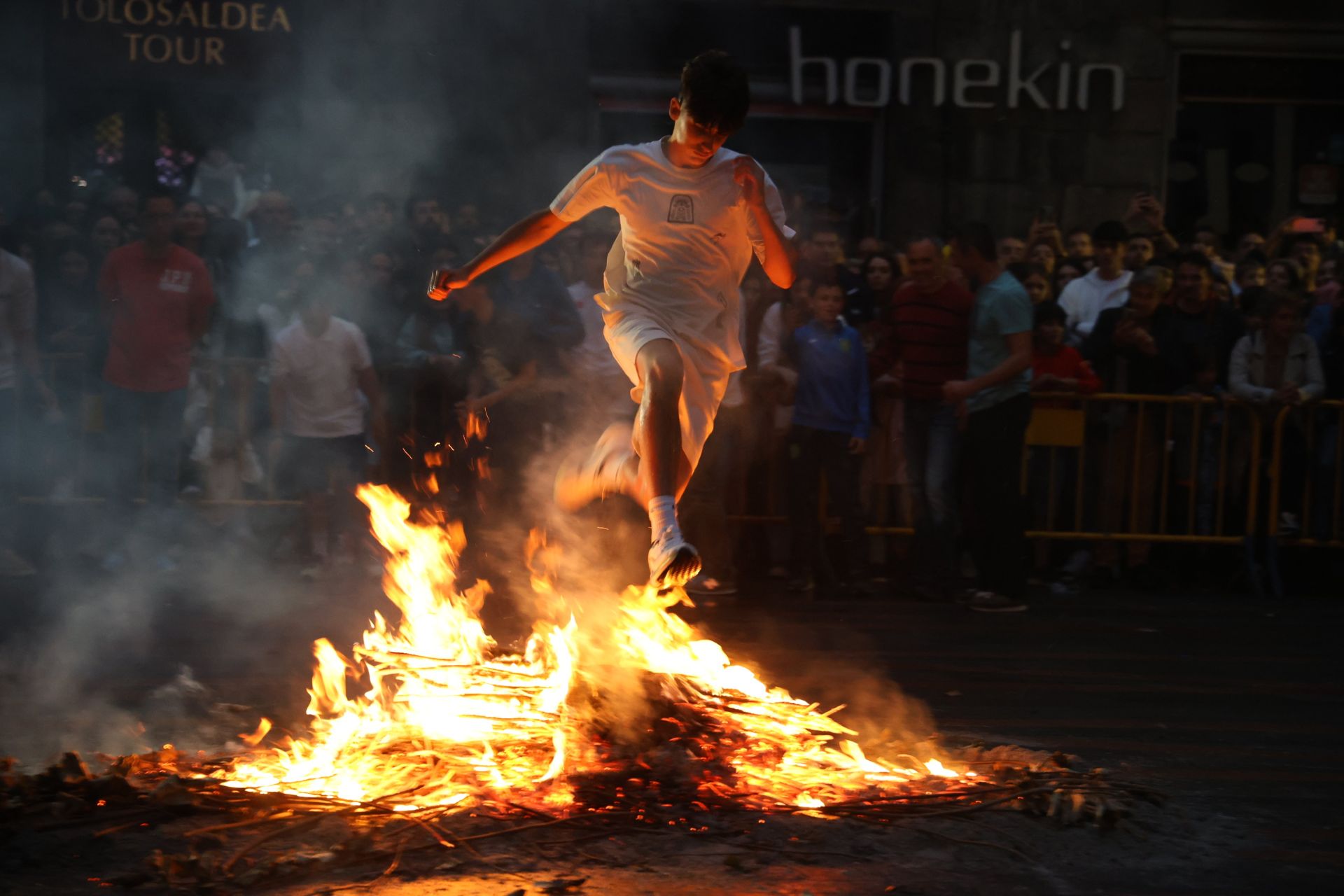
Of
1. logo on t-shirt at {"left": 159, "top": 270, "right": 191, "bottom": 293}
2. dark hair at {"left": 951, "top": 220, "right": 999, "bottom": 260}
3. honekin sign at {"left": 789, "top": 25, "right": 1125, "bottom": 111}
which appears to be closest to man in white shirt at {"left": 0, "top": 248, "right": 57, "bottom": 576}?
logo on t-shirt at {"left": 159, "top": 270, "right": 191, "bottom": 293}

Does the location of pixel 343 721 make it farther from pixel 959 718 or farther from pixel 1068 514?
pixel 1068 514

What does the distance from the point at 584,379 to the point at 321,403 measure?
158cm

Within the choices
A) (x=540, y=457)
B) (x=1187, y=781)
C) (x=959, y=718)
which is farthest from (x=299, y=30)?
(x=1187, y=781)

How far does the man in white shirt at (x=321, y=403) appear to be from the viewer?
28.9ft

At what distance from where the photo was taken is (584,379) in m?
8.41

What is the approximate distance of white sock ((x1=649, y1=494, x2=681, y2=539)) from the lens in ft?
15.9

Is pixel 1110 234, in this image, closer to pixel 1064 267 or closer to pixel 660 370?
pixel 1064 267

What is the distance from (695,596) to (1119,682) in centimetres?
266

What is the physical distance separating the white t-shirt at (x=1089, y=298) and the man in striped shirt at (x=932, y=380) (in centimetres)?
181

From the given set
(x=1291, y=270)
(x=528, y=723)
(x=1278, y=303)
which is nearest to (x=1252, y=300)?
(x=1291, y=270)

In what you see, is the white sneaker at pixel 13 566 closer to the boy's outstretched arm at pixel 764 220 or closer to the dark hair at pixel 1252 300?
the boy's outstretched arm at pixel 764 220

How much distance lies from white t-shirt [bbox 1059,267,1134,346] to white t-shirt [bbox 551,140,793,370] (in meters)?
5.31

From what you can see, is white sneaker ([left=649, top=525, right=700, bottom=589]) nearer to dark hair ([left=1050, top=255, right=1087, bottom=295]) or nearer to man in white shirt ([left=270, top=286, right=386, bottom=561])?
man in white shirt ([left=270, top=286, right=386, bottom=561])

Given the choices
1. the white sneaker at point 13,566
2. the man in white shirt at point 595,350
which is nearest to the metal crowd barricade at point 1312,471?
the man in white shirt at point 595,350
